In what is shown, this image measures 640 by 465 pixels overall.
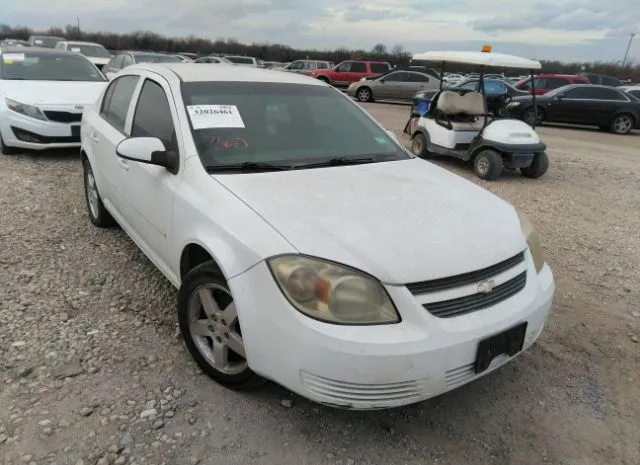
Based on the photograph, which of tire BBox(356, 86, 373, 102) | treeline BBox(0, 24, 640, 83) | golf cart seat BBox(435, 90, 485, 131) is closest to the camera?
golf cart seat BBox(435, 90, 485, 131)

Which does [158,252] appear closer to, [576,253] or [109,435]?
[109,435]

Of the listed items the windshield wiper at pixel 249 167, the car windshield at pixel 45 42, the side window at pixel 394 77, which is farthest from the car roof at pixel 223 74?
the car windshield at pixel 45 42

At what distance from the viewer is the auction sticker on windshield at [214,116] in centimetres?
297

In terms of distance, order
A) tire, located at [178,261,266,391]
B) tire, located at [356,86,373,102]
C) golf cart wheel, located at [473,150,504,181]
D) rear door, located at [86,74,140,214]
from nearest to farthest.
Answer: tire, located at [178,261,266,391], rear door, located at [86,74,140,214], golf cart wheel, located at [473,150,504,181], tire, located at [356,86,373,102]

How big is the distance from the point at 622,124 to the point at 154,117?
51.2 ft

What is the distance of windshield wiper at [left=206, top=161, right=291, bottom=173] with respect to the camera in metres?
2.75

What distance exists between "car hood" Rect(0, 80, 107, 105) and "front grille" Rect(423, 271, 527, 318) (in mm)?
6315

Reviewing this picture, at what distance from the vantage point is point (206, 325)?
2.61 m

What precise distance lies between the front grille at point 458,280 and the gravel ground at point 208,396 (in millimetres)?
756

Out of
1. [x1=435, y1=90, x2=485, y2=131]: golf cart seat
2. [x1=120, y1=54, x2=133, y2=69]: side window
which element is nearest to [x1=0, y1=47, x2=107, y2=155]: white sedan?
[x1=435, y1=90, x2=485, y2=131]: golf cart seat

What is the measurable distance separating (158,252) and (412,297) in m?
1.78

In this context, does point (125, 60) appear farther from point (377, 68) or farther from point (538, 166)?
point (377, 68)

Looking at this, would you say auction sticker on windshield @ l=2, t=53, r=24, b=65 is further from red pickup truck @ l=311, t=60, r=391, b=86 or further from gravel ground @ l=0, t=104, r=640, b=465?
red pickup truck @ l=311, t=60, r=391, b=86

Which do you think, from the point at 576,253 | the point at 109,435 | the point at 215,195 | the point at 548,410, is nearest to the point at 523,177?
the point at 576,253
